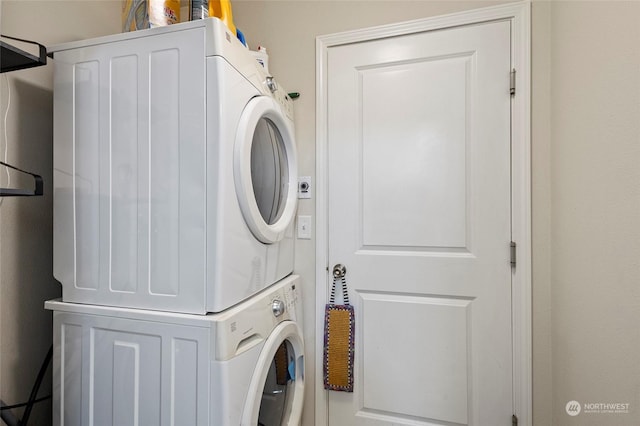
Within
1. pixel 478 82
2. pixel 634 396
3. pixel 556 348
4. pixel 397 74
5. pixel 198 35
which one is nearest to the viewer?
pixel 634 396

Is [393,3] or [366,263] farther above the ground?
[393,3]

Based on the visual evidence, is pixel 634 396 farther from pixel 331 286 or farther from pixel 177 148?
pixel 177 148

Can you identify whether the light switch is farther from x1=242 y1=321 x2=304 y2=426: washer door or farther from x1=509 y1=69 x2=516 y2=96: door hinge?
x1=509 y1=69 x2=516 y2=96: door hinge

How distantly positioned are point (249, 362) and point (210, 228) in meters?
0.44

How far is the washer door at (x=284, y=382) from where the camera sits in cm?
127

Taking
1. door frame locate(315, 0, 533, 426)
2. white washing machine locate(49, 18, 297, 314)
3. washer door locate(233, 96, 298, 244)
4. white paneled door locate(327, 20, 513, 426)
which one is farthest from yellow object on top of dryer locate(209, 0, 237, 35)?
door frame locate(315, 0, 533, 426)

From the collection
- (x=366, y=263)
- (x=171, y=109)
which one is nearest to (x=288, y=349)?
(x=366, y=263)

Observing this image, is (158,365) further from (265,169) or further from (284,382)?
(265,169)

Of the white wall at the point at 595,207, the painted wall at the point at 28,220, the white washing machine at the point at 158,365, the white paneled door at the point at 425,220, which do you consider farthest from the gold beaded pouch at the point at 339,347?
the painted wall at the point at 28,220

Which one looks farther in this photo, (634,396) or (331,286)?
(331,286)

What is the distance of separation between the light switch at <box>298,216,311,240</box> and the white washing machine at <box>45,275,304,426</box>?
21.5 inches

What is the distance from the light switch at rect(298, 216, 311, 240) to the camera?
1611 millimetres

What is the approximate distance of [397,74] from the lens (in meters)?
1.48

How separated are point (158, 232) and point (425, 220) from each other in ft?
3.59
